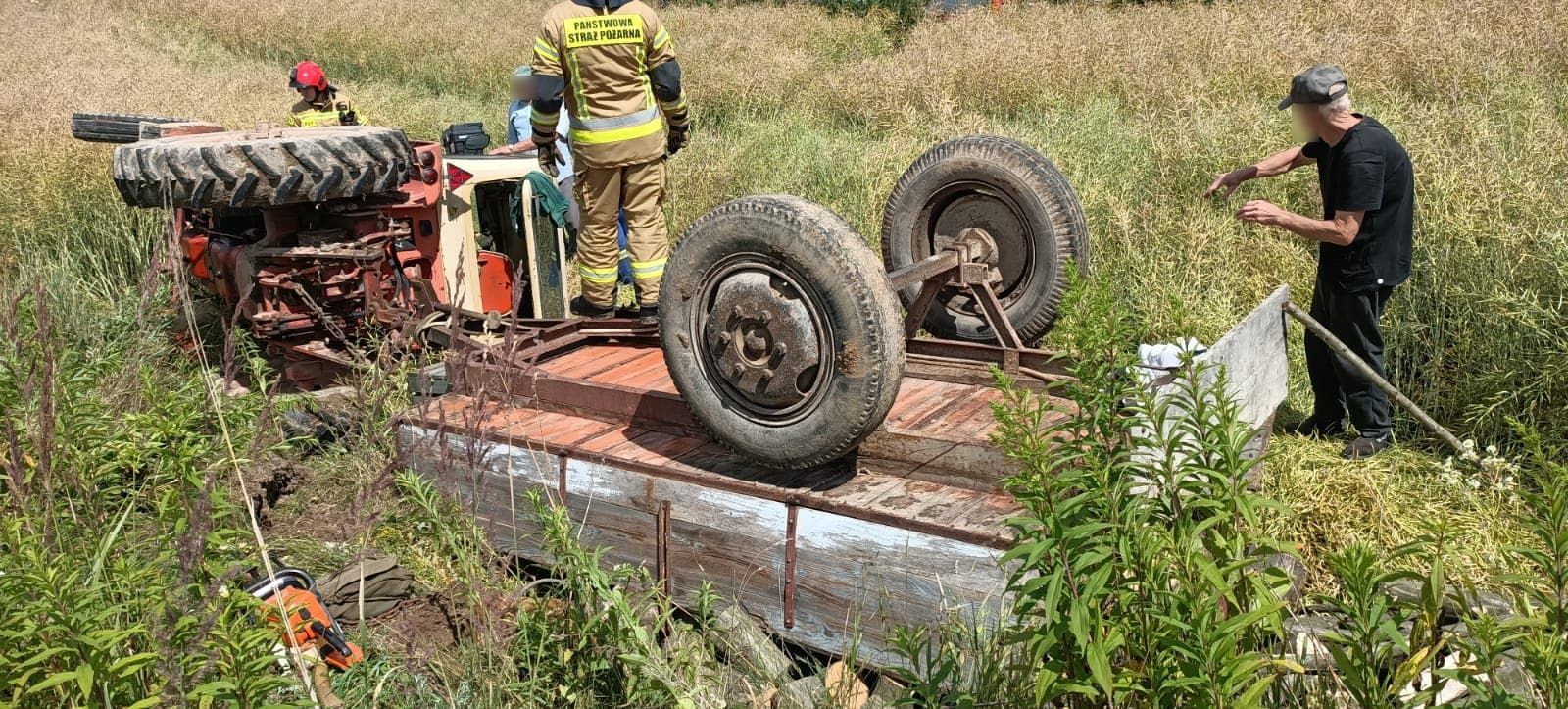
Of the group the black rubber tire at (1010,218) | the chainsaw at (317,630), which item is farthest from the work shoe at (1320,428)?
the chainsaw at (317,630)

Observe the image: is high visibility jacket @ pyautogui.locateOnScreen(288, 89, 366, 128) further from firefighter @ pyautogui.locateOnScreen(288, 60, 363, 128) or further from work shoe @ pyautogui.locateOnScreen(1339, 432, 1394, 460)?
work shoe @ pyautogui.locateOnScreen(1339, 432, 1394, 460)

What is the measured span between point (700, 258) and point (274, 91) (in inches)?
498

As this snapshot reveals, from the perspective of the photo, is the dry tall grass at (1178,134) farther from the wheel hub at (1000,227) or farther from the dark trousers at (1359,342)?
the wheel hub at (1000,227)

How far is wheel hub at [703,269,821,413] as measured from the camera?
3.40 m

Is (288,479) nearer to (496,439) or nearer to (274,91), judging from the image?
(496,439)

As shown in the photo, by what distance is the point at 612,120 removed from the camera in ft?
17.8

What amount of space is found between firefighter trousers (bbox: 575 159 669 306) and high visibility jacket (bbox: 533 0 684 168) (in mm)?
93

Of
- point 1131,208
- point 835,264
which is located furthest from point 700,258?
point 1131,208

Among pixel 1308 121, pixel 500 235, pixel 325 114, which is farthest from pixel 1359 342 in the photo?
pixel 325 114

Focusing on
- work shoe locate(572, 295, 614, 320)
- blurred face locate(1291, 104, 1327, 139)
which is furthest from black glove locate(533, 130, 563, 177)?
blurred face locate(1291, 104, 1327, 139)

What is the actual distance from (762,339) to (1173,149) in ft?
14.4

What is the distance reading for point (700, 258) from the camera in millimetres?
3596

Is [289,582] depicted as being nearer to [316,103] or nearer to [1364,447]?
[1364,447]

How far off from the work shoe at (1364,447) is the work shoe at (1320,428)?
5.0 inches
